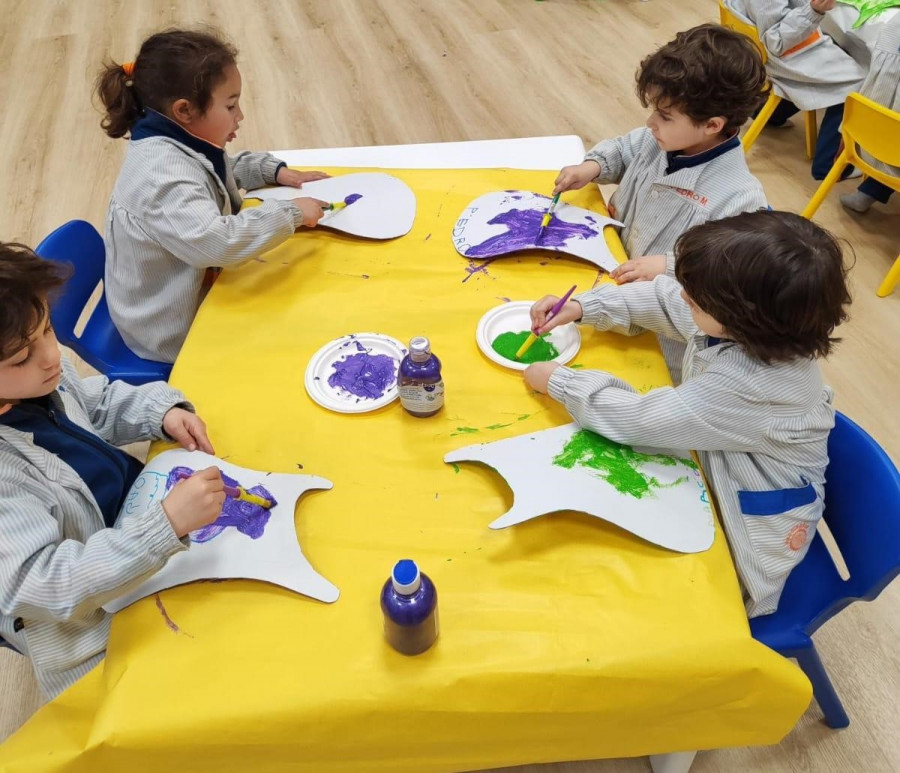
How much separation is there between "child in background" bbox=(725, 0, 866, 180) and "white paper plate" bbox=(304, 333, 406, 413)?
2.33m

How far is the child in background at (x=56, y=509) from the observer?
818mm

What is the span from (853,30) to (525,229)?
2108 mm

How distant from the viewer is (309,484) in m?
0.98

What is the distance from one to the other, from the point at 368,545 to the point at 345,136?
2595 millimetres

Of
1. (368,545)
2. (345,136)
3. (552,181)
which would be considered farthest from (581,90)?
(368,545)

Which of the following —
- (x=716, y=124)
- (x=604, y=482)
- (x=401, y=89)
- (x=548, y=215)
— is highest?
(x=716, y=124)

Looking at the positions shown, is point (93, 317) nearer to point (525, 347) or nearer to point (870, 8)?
point (525, 347)

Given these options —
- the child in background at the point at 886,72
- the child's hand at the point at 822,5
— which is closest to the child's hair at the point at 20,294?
the child in background at the point at 886,72

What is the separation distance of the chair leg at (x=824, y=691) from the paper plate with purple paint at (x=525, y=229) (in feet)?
2.66

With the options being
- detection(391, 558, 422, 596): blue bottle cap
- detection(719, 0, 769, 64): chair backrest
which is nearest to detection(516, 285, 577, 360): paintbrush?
detection(391, 558, 422, 596): blue bottle cap

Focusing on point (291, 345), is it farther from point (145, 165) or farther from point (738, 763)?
point (738, 763)

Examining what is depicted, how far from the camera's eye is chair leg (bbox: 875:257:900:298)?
89.9 inches

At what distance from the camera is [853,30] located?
2.55 m

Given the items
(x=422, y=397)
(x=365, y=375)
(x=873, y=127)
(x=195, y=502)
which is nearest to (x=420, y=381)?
(x=422, y=397)
